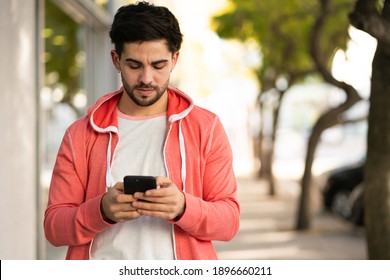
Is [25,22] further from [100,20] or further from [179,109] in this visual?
[100,20]

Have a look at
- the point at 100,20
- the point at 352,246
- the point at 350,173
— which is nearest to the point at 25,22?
the point at 100,20

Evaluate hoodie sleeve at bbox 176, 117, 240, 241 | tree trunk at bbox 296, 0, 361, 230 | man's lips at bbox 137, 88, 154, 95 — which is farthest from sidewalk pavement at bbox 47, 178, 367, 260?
man's lips at bbox 137, 88, 154, 95

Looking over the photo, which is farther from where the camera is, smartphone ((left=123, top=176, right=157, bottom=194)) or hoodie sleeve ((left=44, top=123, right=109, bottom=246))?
hoodie sleeve ((left=44, top=123, right=109, bottom=246))

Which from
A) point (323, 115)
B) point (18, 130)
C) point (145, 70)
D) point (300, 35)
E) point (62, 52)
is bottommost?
point (145, 70)

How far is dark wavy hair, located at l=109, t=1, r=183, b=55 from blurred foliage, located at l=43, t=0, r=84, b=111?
15.3 ft

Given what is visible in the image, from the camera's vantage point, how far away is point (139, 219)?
8.03ft

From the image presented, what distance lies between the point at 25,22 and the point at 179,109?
3.21 metres

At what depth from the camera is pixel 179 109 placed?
2514 millimetres

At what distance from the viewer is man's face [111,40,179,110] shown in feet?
7.79

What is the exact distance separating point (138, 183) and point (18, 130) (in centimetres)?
325

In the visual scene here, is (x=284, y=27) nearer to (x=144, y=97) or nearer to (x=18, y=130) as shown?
(x=18, y=130)

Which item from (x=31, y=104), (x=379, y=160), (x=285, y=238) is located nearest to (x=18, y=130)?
(x=31, y=104)

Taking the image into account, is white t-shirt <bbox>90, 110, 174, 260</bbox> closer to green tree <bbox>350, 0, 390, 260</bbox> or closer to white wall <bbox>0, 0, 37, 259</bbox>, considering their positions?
white wall <bbox>0, 0, 37, 259</bbox>
